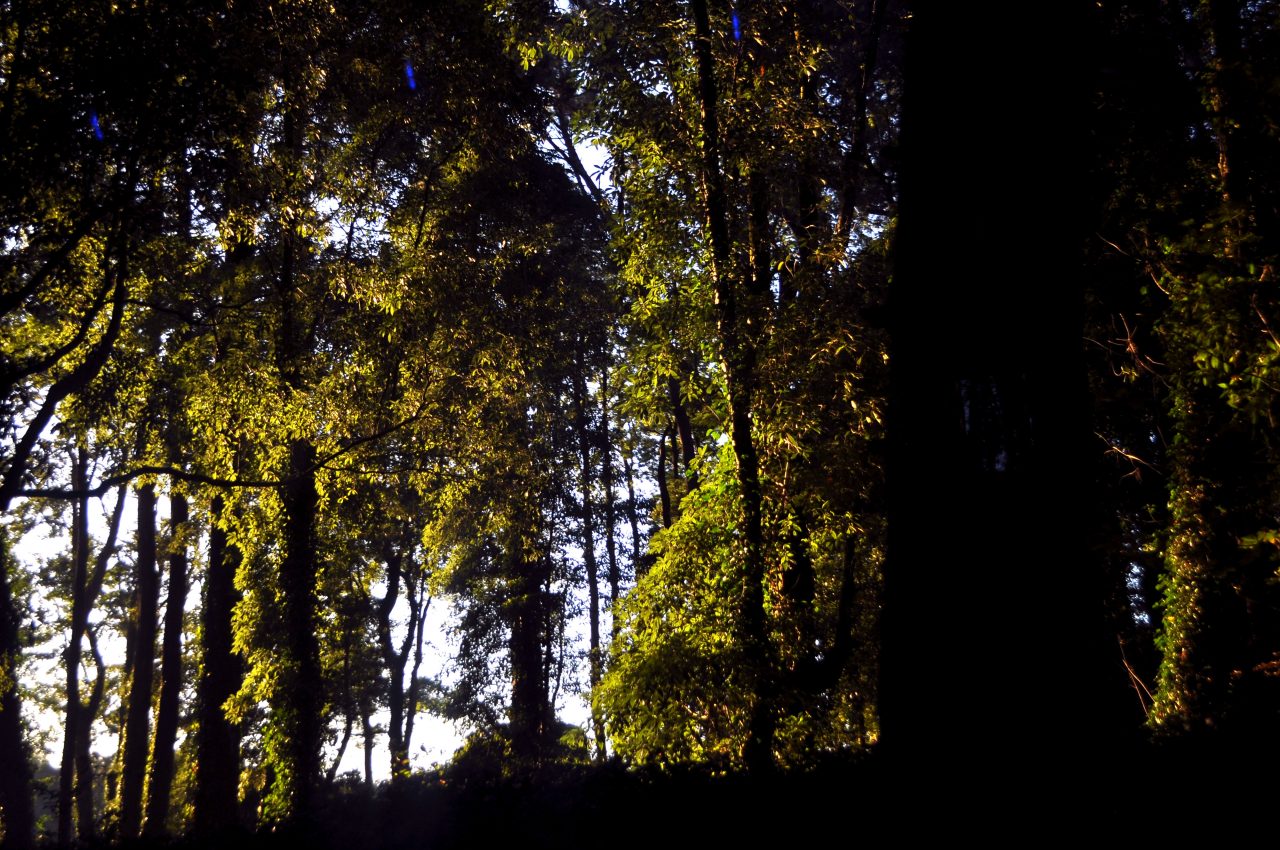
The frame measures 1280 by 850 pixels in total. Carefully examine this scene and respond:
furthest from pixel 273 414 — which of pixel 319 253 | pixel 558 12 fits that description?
pixel 558 12

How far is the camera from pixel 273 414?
44.0ft

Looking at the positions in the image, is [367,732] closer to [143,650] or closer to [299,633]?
[143,650]

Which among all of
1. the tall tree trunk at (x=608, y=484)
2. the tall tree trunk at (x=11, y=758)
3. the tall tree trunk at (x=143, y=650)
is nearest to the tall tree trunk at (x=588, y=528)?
the tall tree trunk at (x=608, y=484)

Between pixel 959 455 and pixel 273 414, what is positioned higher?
pixel 273 414

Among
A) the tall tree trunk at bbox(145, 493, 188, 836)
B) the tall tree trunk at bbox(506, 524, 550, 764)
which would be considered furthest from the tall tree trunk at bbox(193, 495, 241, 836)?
the tall tree trunk at bbox(506, 524, 550, 764)

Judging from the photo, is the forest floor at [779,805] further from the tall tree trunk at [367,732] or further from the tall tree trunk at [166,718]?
the tall tree trunk at [367,732]

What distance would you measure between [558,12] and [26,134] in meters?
7.11

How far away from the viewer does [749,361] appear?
1062 centimetres

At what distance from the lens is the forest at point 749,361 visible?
127 inches

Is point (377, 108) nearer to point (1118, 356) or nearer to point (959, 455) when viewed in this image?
point (1118, 356)

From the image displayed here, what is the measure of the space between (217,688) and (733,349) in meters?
14.0

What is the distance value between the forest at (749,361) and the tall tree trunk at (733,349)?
0.22 feet

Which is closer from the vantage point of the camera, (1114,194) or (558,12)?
(1114,194)

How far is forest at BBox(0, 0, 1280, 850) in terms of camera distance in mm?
3223
